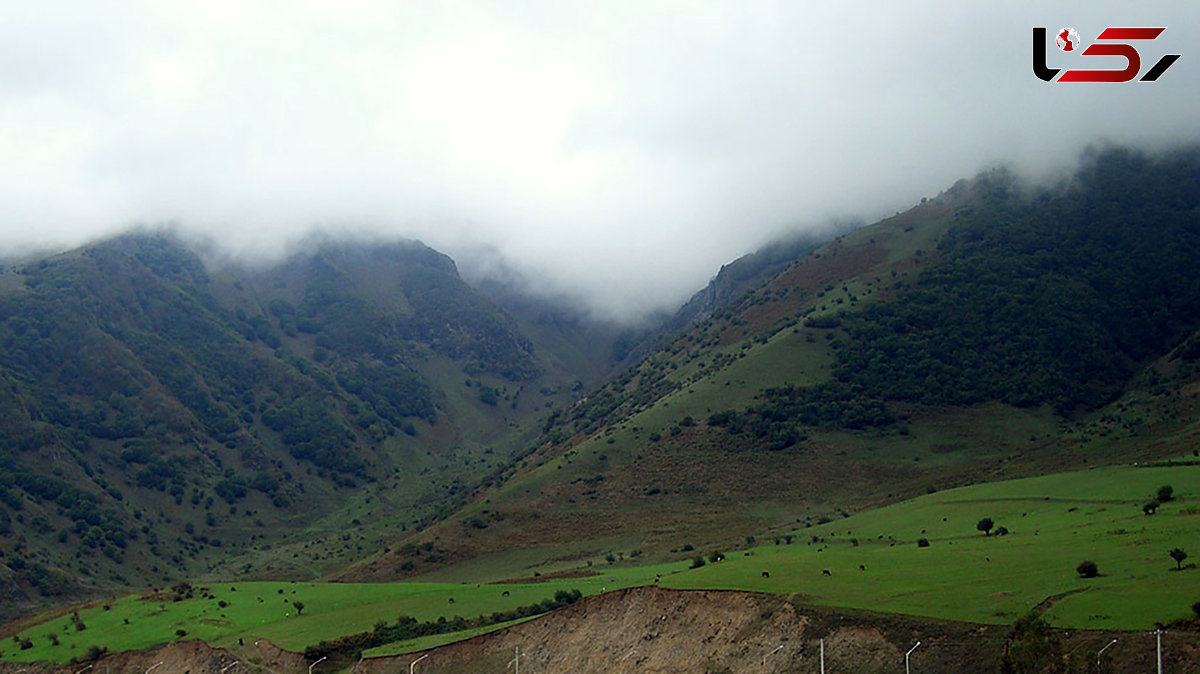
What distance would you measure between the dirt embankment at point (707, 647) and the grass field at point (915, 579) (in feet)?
4.99

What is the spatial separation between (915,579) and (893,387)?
9117 centimetres

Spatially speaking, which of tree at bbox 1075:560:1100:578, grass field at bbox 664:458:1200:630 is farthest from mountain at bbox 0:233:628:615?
tree at bbox 1075:560:1100:578

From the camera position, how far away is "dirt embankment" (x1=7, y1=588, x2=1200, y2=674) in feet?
150

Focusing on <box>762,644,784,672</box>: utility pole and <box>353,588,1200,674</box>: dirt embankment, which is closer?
<box>353,588,1200,674</box>: dirt embankment

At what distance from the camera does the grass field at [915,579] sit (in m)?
51.7

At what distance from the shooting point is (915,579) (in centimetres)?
6016

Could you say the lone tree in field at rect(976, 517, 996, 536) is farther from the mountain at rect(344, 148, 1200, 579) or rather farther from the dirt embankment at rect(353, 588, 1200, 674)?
the mountain at rect(344, 148, 1200, 579)

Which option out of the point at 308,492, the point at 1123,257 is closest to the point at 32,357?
the point at 308,492

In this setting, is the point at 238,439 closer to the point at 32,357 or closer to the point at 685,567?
the point at 32,357

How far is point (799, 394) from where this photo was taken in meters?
146

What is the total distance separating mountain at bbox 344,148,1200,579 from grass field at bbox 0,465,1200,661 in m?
18.0

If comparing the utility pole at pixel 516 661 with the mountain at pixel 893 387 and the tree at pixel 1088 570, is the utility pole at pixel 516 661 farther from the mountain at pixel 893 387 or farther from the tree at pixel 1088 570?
the mountain at pixel 893 387

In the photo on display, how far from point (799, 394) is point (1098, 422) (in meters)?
37.5

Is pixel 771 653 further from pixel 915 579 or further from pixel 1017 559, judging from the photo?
pixel 1017 559
